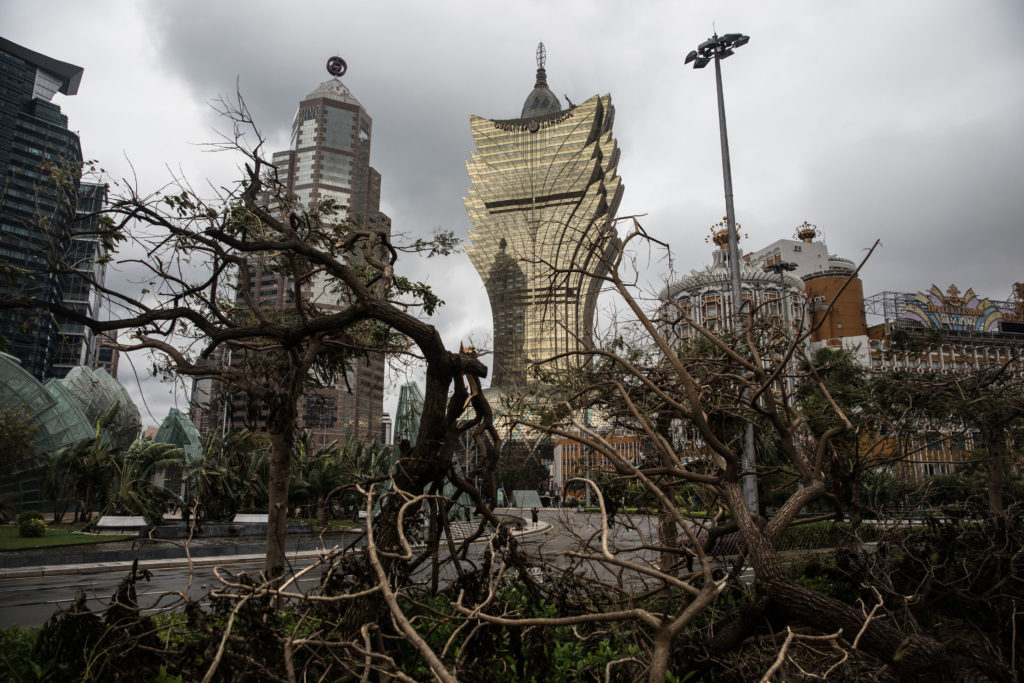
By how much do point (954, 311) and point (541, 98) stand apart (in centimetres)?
8717

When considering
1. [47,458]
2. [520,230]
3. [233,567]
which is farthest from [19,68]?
[233,567]

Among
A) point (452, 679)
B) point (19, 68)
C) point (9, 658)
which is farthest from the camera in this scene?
point (19, 68)

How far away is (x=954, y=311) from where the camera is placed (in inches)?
2781

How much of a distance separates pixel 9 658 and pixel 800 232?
311ft

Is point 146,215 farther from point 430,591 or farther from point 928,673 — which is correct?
point 928,673

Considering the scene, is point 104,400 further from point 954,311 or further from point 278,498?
point 954,311

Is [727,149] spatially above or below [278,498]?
above

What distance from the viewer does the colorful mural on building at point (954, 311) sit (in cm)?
6888

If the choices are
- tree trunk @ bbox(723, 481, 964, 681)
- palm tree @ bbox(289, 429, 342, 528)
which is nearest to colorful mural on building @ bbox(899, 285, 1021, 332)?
palm tree @ bbox(289, 429, 342, 528)

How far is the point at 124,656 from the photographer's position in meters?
3.76

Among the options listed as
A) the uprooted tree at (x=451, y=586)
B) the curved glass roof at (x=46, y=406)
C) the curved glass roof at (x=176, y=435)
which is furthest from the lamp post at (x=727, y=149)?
the curved glass roof at (x=176, y=435)

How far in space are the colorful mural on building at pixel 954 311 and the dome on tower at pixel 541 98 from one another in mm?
78881

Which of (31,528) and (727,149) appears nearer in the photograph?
(727,149)

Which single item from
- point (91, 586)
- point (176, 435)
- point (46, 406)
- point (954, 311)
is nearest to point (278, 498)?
point (91, 586)
